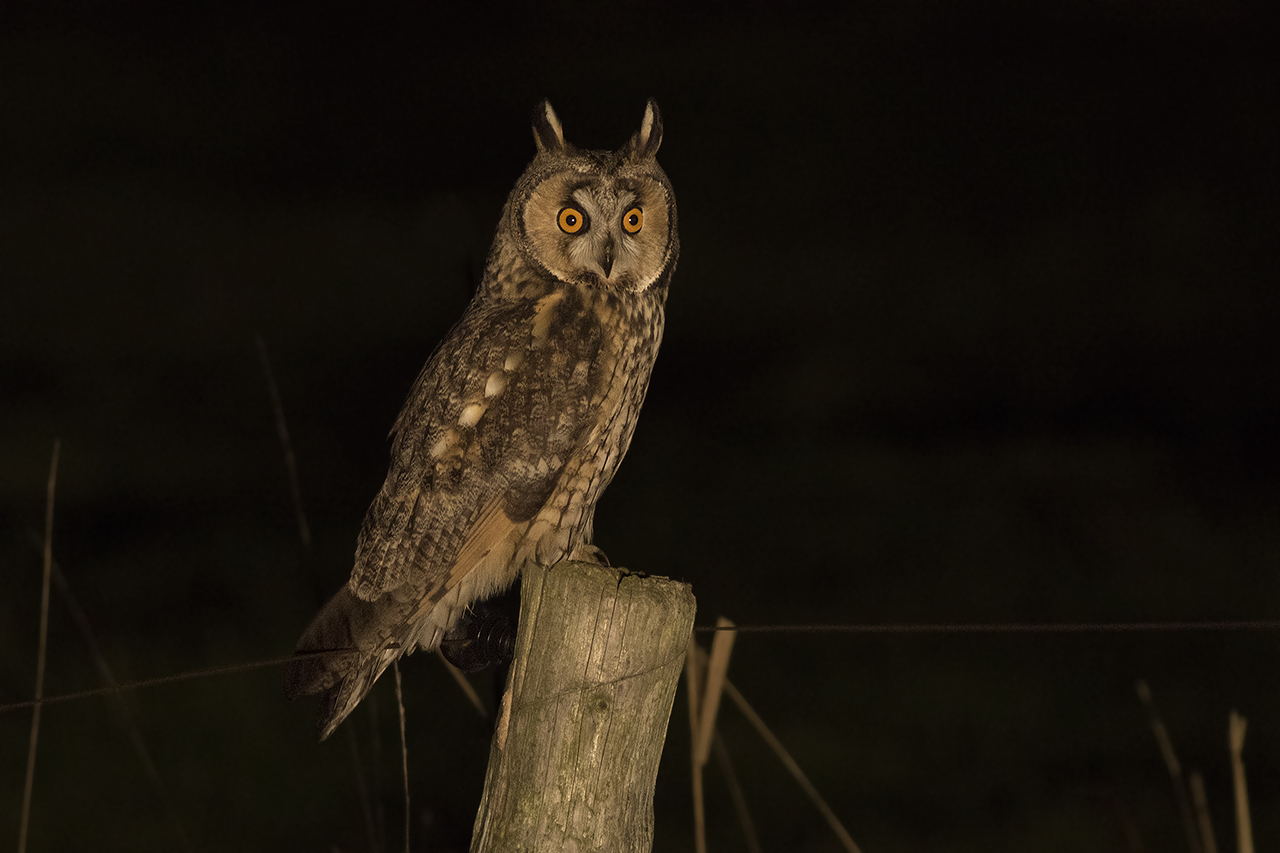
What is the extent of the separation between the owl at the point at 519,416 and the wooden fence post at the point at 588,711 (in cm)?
52

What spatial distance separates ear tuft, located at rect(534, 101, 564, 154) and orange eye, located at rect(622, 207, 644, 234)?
20 centimetres

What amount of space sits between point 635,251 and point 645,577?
2.80ft

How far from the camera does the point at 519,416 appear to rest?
7.15 ft

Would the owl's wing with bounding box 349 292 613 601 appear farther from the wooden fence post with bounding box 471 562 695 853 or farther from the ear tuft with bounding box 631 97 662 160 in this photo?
the wooden fence post with bounding box 471 562 695 853

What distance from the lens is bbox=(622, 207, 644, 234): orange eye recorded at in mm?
2344

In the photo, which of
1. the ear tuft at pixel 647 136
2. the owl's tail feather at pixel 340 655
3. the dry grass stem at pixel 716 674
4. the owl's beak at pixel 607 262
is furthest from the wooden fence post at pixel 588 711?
the ear tuft at pixel 647 136

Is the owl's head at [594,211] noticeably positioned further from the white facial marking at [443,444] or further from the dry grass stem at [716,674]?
the dry grass stem at [716,674]

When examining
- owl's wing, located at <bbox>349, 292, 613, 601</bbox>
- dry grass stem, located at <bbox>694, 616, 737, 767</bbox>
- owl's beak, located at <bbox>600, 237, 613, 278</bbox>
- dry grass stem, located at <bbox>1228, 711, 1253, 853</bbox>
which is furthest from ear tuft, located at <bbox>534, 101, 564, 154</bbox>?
dry grass stem, located at <bbox>1228, 711, 1253, 853</bbox>

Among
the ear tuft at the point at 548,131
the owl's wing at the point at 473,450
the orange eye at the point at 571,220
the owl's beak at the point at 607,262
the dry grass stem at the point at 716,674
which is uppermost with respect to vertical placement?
the ear tuft at the point at 548,131

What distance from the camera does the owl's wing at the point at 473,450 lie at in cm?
Result: 217

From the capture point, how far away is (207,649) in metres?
5.63

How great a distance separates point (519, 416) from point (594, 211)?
1.44 ft

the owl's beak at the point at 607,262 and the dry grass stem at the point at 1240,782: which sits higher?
the owl's beak at the point at 607,262

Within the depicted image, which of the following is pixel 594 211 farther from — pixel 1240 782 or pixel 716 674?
pixel 1240 782
